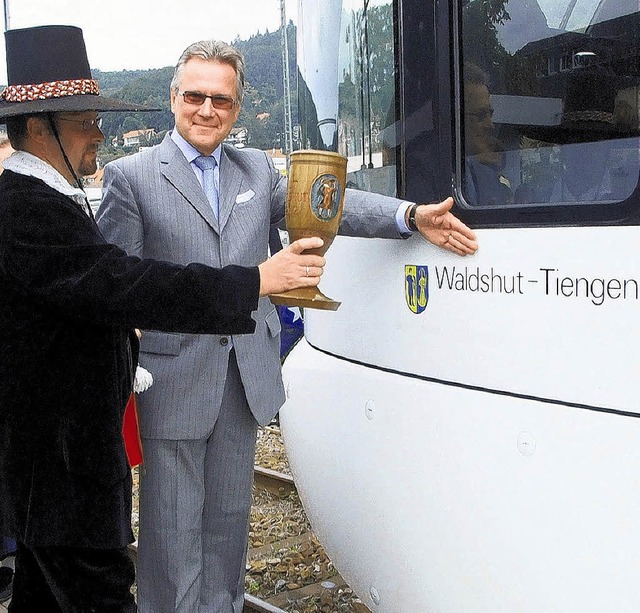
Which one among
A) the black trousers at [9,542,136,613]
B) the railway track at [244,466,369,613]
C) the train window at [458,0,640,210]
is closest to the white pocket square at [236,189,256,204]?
the train window at [458,0,640,210]

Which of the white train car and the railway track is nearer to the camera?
the white train car

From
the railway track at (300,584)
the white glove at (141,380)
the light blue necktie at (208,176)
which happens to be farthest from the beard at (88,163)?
the railway track at (300,584)

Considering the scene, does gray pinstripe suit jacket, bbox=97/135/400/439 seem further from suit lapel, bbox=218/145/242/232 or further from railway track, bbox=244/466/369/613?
railway track, bbox=244/466/369/613

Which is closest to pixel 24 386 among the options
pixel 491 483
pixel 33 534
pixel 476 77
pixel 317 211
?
pixel 33 534

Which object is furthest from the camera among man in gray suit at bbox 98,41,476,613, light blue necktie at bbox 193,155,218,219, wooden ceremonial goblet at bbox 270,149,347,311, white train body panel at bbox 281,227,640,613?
light blue necktie at bbox 193,155,218,219

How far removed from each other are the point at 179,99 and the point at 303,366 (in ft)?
3.34

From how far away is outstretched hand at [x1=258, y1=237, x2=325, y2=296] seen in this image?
2225 millimetres

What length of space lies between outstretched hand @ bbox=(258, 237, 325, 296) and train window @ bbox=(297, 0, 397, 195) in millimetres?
585

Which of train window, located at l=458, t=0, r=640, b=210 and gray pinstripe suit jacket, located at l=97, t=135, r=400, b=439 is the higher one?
train window, located at l=458, t=0, r=640, b=210

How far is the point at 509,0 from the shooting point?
7.62 ft

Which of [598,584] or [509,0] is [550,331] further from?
[509,0]

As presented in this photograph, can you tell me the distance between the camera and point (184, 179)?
8.91 ft

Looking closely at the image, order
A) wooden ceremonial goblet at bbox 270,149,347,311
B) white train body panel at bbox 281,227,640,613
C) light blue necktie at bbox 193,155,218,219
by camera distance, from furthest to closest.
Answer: light blue necktie at bbox 193,155,218,219, wooden ceremonial goblet at bbox 270,149,347,311, white train body panel at bbox 281,227,640,613

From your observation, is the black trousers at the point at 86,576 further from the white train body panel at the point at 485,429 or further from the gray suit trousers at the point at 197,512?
the white train body panel at the point at 485,429
